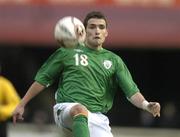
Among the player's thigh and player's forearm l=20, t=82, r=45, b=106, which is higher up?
player's forearm l=20, t=82, r=45, b=106

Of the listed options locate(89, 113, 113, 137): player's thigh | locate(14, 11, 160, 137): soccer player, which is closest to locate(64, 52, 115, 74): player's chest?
locate(14, 11, 160, 137): soccer player

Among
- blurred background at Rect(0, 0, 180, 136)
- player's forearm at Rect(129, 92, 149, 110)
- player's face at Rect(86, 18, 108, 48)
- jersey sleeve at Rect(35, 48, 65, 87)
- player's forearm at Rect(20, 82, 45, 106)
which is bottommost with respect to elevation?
blurred background at Rect(0, 0, 180, 136)

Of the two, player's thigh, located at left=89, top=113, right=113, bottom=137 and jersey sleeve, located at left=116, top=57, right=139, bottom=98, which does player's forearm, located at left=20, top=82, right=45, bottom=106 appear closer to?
player's thigh, located at left=89, top=113, right=113, bottom=137

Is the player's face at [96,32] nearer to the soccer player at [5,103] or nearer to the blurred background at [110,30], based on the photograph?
the soccer player at [5,103]

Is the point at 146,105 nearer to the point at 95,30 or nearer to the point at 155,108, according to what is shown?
the point at 155,108

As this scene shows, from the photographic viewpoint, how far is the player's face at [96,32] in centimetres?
976

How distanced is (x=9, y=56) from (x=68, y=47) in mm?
11537

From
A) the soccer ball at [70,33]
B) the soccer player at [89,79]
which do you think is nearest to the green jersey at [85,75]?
the soccer player at [89,79]

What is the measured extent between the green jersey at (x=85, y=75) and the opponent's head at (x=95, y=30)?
0.40 feet

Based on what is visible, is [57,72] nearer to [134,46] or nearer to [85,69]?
[85,69]

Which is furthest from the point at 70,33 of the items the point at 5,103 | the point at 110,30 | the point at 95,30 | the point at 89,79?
the point at 110,30

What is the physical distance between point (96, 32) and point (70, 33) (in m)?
0.29

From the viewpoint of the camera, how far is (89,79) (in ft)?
31.8

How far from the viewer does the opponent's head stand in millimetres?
9766
